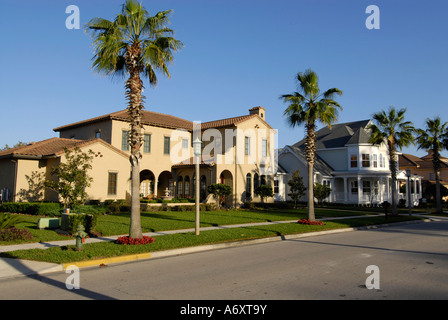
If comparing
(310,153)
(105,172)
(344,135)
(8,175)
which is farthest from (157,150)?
(344,135)

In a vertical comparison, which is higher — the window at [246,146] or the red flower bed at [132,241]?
the window at [246,146]

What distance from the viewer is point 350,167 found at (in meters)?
40.1

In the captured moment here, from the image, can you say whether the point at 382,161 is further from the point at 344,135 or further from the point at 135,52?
the point at 135,52

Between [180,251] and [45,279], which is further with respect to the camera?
[180,251]

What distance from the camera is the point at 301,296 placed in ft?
20.5

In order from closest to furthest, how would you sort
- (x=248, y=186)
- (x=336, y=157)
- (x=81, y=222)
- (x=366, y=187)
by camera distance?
(x=81, y=222)
(x=248, y=186)
(x=366, y=187)
(x=336, y=157)

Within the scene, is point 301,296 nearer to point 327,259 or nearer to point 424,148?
point 327,259

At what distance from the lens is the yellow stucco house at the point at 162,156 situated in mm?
24234

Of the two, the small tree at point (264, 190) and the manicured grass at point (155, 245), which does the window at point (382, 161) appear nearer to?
the small tree at point (264, 190)

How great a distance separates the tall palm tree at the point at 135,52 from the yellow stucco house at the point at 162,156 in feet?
41.6

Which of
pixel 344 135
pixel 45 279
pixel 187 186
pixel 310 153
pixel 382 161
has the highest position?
pixel 344 135

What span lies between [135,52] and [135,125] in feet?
8.72

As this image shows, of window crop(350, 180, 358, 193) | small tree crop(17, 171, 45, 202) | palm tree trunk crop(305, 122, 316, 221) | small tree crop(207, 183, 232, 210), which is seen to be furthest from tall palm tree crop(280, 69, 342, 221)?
window crop(350, 180, 358, 193)

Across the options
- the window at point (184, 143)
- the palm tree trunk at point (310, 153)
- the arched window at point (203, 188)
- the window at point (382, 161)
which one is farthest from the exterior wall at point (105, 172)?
the window at point (382, 161)
